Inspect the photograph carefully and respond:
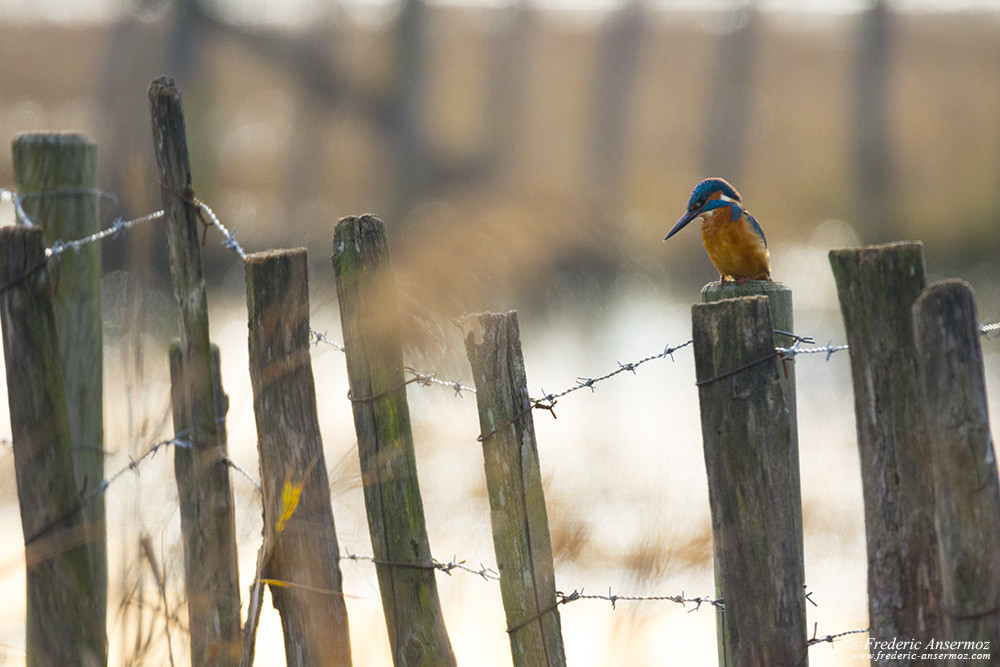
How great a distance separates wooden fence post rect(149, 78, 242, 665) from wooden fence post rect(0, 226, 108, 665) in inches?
8.8

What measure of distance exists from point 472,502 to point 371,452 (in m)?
2.90

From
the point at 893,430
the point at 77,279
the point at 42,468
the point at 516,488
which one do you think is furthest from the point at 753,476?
the point at 77,279

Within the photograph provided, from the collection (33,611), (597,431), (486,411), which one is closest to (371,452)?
(486,411)

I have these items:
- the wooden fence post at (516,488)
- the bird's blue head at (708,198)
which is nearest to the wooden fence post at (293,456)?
the wooden fence post at (516,488)

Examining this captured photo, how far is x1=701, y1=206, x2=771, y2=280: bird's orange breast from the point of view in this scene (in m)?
2.40

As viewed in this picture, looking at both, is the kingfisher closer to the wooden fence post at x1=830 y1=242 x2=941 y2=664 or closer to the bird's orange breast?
the bird's orange breast

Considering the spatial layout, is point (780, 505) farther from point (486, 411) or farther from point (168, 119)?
point (168, 119)

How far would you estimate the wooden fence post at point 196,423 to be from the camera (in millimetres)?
1980

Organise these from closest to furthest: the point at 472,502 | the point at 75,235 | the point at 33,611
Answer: the point at 33,611
the point at 75,235
the point at 472,502

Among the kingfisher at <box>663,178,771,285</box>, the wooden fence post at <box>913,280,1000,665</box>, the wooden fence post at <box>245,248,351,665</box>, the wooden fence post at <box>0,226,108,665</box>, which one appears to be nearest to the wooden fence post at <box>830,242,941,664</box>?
the wooden fence post at <box>913,280,1000,665</box>

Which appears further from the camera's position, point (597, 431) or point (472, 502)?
point (597, 431)

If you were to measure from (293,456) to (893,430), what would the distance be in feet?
3.84

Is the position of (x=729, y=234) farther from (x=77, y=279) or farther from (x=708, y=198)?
(x=77, y=279)

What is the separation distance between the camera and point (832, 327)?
10.6 meters
